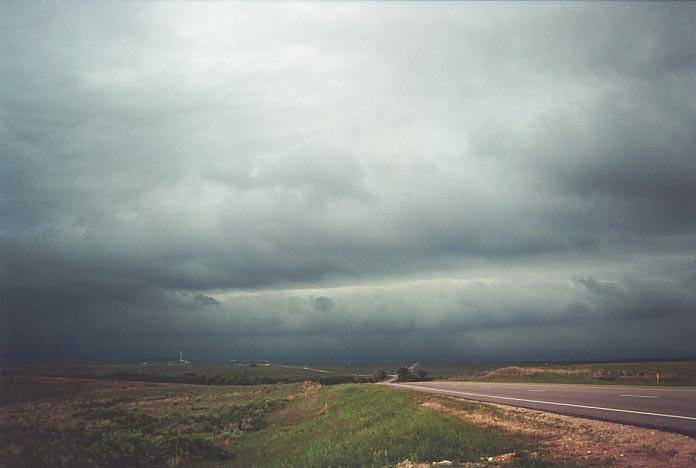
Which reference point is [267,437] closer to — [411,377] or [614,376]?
[614,376]

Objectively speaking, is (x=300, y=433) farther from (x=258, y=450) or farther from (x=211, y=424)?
(x=211, y=424)

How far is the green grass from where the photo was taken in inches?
641

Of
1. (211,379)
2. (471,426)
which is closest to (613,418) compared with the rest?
(471,426)

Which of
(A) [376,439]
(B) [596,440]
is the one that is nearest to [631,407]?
(B) [596,440]

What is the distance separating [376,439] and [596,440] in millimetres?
9440

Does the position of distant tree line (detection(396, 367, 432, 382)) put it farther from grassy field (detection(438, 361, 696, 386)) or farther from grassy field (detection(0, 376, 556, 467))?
grassy field (detection(0, 376, 556, 467))

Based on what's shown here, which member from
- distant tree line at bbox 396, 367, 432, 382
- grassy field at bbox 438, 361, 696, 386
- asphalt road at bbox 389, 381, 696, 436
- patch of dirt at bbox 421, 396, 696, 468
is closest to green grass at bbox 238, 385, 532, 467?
patch of dirt at bbox 421, 396, 696, 468

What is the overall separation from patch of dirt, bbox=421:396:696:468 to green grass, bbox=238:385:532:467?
1203mm

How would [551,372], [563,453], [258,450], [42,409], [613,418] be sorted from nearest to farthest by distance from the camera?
[563,453], [613,418], [258,450], [42,409], [551,372]

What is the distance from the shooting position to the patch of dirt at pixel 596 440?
11773 millimetres

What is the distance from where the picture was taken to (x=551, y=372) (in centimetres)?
5778

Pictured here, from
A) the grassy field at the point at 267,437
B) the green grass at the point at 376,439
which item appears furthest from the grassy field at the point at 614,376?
the green grass at the point at 376,439

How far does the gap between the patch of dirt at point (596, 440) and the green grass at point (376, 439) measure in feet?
3.95

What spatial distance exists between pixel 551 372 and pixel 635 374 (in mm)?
11635
